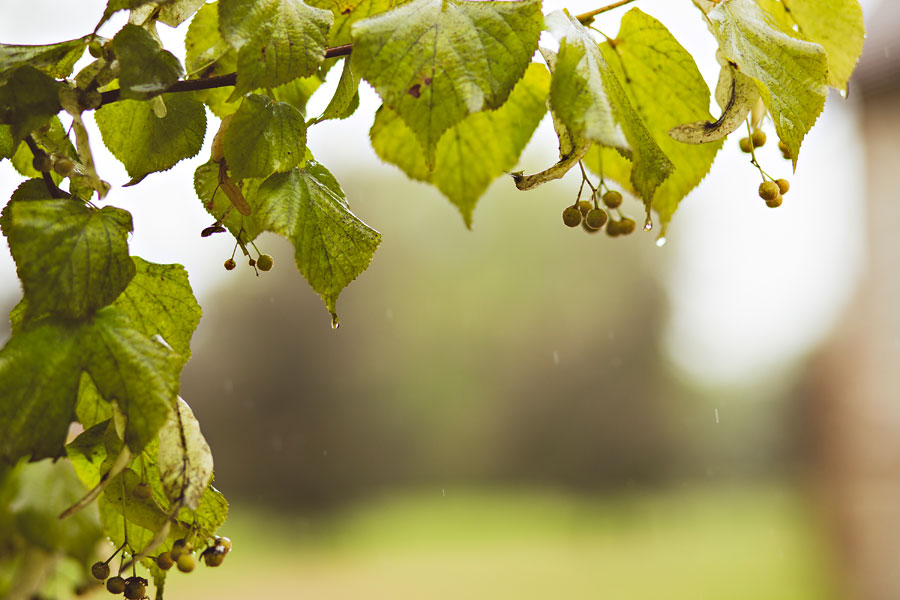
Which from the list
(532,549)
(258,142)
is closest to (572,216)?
(258,142)

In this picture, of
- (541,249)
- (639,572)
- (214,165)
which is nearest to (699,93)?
(214,165)

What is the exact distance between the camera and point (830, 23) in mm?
284

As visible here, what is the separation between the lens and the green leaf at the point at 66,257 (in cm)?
18

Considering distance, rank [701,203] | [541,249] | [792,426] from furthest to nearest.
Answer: [541,249] < [701,203] < [792,426]

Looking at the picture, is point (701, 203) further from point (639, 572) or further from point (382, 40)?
point (382, 40)

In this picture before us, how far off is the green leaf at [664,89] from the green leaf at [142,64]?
0.49 ft

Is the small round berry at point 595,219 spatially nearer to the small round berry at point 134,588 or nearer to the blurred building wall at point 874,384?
the small round berry at point 134,588

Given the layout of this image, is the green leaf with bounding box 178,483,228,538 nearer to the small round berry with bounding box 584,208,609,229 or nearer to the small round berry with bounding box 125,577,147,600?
the small round berry with bounding box 125,577,147,600

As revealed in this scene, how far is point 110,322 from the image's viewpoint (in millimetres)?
190

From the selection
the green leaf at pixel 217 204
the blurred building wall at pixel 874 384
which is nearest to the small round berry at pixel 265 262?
the green leaf at pixel 217 204

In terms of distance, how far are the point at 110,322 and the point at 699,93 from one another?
20 cm

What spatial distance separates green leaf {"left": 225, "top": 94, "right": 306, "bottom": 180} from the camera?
0.68 feet

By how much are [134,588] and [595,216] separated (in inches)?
7.3

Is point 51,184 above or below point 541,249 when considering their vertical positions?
above
